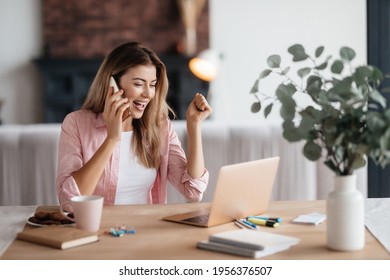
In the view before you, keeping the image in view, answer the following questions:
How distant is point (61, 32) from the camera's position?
7.06 m

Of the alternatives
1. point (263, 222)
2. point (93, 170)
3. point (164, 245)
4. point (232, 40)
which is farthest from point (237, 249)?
point (232, 40)

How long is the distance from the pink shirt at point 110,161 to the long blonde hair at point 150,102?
0.04 metres

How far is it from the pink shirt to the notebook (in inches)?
30.6

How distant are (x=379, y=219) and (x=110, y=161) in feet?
3.13

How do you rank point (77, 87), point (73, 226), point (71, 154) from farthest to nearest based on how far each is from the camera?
point (77, 87) < point (71, 154) < point (73, 226)

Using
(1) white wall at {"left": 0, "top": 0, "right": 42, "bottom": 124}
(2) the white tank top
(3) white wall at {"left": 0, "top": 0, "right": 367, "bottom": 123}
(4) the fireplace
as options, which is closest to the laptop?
(2) the white tank top

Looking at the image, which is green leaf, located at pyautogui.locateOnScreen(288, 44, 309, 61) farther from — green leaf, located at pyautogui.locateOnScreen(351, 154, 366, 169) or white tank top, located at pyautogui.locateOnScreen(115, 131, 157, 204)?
white tank top, located at pyautogui.locateOnScreen(115, 131, 157, 204)

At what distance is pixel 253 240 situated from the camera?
1301mm

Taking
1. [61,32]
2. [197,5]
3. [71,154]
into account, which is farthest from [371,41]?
[61,32]

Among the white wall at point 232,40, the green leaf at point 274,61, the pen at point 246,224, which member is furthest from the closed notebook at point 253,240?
the white wall at point 232,40
